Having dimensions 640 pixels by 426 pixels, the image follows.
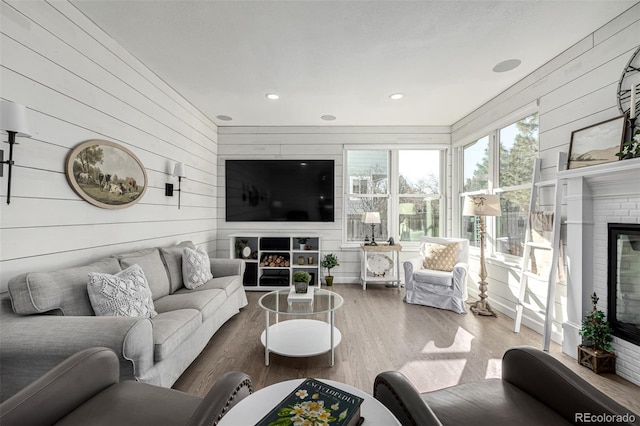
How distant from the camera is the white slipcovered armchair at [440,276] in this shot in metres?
3.29

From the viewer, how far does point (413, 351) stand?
237cm

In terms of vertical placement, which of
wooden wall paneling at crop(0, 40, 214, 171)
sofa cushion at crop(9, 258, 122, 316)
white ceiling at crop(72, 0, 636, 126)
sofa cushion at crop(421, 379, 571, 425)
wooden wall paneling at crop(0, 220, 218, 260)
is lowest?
sofa cushion at crop(421, 379, 571, 425)

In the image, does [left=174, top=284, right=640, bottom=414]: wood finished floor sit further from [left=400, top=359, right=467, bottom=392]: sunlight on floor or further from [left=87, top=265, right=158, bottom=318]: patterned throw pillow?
[left=87, top=265, right=158, bottom=318]: patterned throw pillow

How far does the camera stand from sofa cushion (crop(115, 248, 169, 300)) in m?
2.26

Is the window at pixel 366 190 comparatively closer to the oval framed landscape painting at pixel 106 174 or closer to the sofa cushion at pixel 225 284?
the sofa cushion at pixel 225 284

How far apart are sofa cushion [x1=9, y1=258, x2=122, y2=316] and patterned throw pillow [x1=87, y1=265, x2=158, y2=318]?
2.4 inches

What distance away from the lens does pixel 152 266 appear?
2.44m

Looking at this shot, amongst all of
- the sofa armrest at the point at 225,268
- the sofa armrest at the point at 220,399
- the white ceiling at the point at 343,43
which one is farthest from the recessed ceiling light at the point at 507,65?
the sofa armrest at the point at 225,268

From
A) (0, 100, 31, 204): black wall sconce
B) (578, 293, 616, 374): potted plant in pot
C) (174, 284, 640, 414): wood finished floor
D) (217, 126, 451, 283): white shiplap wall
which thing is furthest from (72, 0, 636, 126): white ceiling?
(174, 284, 640, 414): wood finished floor

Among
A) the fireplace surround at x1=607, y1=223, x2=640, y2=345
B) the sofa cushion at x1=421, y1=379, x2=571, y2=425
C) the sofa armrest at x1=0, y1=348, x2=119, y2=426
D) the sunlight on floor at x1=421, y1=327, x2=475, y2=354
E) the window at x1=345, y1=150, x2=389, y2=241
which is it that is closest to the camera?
the sofa armrest at x1=0, y1=348, x2=119, y2=426

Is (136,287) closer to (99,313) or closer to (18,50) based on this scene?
(99,313)

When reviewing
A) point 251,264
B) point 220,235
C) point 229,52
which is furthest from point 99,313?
point 220,235

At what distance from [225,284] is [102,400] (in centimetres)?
178

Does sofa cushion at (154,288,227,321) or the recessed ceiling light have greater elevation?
the recessed ceiling light
